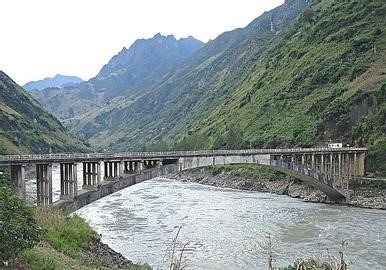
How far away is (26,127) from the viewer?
140625 mm

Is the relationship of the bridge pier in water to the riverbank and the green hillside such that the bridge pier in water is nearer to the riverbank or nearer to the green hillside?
the riverbank

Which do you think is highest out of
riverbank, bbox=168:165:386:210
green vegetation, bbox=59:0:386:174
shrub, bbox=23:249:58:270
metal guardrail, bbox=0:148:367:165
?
green vegetation, bbox=59:0:386:174

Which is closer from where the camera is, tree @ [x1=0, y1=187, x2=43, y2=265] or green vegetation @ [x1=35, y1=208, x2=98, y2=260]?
tree @ [x1=0, y1=187, x2=43, y2=265]

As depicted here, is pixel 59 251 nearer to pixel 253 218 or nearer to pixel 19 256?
pixel 19 256

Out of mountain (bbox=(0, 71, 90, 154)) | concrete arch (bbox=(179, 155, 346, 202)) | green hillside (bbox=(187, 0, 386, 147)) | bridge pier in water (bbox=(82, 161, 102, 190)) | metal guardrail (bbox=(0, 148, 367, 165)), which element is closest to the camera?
metal guardrail (bbox=(0, 148, 367, 165))

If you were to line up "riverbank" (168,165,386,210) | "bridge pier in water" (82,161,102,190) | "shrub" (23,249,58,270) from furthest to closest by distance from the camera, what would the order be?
1. "riverbank" (168,165,386,210)
2. "bridge pier in water" (82,161,102,190)
3. "shrub" (23,249,58,270)

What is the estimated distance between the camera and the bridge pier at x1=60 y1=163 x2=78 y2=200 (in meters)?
39.3

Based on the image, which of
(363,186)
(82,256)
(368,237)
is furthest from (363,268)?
(363,186)

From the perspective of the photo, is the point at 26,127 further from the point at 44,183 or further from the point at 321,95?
the point at 44,183

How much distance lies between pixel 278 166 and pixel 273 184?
22583 mm

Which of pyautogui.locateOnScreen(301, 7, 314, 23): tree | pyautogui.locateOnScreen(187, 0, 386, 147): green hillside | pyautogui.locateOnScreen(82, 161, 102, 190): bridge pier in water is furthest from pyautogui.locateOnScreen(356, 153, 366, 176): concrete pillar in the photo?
pyautogui.locateOnScreen(301, 7, 314, 23): tree

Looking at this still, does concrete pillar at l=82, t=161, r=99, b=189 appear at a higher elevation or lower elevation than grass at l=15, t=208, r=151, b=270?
higher

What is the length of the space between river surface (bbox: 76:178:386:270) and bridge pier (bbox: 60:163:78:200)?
5672mm

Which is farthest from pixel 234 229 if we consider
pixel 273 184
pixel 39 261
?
pixel 273 184
